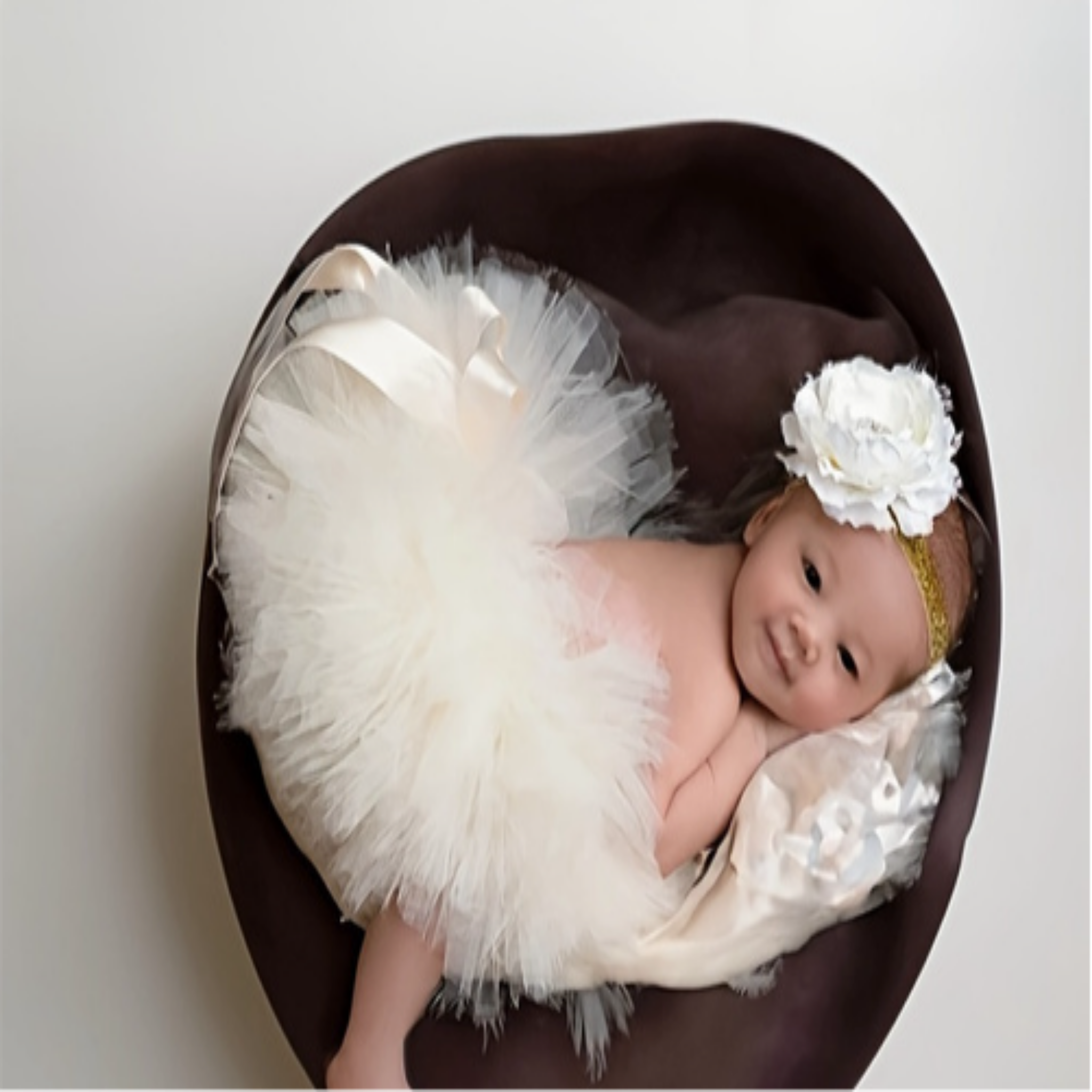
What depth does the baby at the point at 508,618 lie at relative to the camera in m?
1.05

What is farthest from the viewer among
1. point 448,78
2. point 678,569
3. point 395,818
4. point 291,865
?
point 448,78

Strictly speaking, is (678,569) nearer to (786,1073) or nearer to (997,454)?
(786,1073)

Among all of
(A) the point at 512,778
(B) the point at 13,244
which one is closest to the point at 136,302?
(B) the point at 13,244

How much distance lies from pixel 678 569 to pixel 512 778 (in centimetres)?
30

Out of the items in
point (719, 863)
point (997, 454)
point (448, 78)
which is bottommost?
point (719, 863)

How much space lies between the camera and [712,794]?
48.9 inches

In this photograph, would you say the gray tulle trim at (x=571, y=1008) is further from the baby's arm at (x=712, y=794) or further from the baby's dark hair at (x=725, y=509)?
the baby's dark hair at (x=725, y=509)

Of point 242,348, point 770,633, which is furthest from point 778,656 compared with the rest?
point 242,348

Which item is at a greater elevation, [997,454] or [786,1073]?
[997,454]

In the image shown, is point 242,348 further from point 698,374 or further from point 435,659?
point 435,659

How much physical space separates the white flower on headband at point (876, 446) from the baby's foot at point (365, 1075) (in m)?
0.53

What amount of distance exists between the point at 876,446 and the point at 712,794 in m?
0.30

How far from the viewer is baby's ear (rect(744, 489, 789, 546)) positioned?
1313mm

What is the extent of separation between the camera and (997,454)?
1.68m
